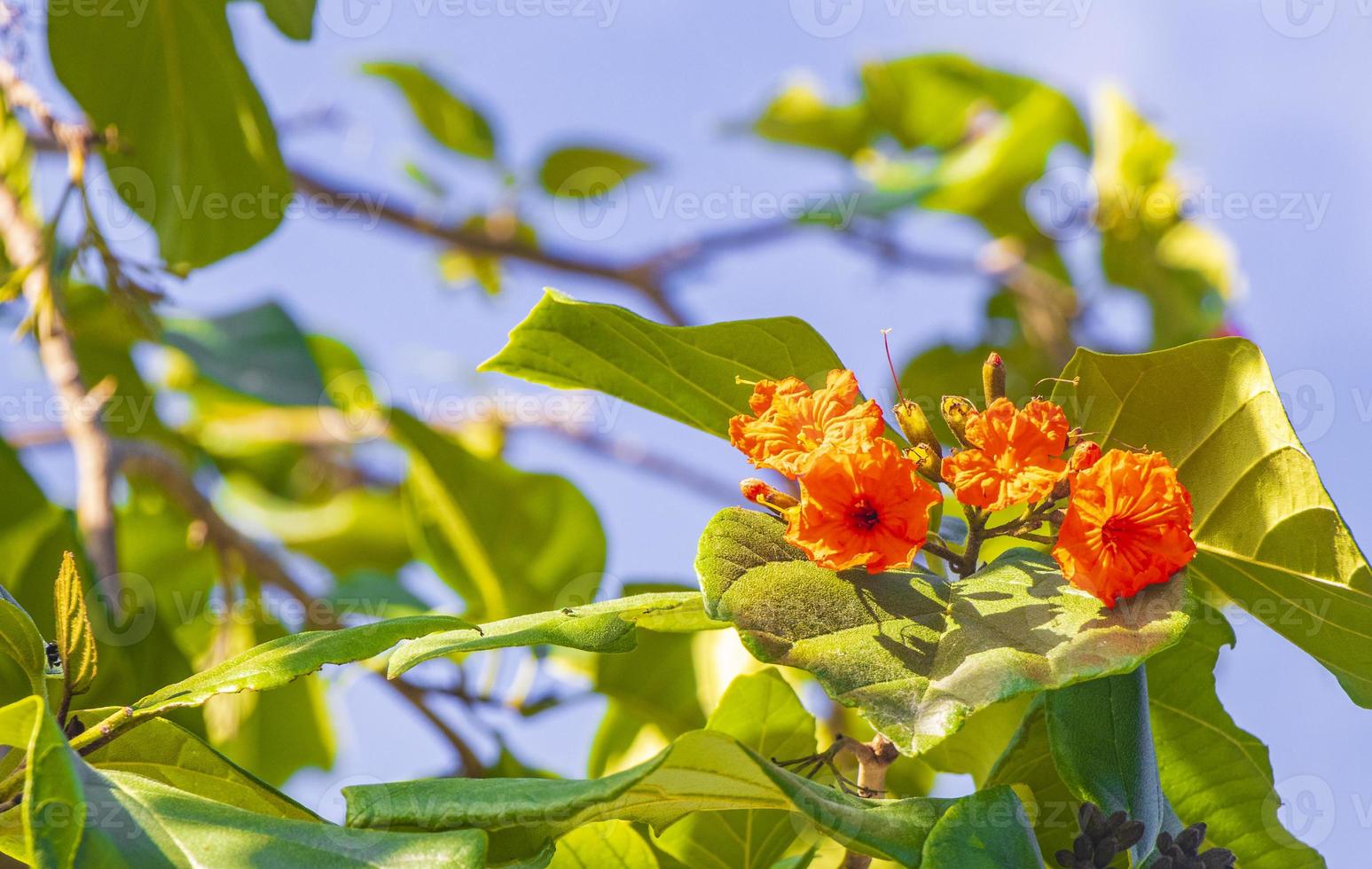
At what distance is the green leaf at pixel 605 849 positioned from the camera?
975mm

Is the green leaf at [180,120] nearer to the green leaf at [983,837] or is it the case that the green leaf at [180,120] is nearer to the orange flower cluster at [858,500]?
the orange flower cluster at [858,500]

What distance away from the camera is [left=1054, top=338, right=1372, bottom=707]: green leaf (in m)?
0.85

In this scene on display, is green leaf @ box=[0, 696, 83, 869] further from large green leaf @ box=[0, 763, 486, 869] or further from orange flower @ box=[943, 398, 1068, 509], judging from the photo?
orange flower @ box=[943, 398, 1068, 509]

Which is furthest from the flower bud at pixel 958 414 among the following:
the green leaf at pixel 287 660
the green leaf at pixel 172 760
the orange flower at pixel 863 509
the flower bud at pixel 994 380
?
the green leaf at pixel 172 760

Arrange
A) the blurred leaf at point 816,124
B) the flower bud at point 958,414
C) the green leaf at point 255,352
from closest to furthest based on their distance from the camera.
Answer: the flower bud at point 958,414
the green leaf at point 255,352
the blurred leaf at point 816,124

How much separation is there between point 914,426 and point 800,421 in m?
0.11

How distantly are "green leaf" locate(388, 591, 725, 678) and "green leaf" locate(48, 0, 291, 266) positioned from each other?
3.36 feet

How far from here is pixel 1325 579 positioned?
0.85 m

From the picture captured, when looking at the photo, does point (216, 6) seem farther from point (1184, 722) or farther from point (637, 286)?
point (1184, 722)

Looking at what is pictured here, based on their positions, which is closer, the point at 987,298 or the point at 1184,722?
the point at 1184,722

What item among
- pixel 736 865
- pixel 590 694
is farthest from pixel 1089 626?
pixel 590 694

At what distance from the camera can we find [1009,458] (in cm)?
85

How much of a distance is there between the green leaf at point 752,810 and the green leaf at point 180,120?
3.49 ft

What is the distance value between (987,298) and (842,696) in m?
2.63
